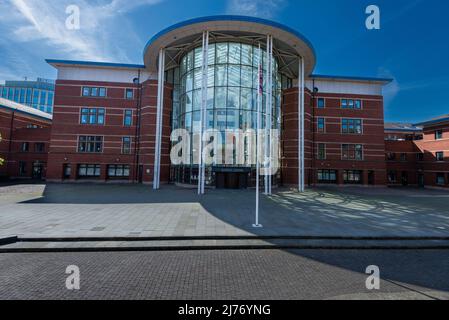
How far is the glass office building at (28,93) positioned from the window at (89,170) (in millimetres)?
81921

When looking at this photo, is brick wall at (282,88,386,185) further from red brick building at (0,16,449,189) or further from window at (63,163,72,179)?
window at (63,163,72,179)

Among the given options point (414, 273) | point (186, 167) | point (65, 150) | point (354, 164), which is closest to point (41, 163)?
point (65, 150)


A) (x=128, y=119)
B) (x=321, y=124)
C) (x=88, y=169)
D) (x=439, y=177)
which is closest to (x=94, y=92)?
(x=128, y=119)

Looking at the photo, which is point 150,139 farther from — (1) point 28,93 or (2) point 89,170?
(1) point 28,93

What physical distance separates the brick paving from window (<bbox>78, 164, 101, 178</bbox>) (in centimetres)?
2429

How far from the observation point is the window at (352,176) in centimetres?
2959

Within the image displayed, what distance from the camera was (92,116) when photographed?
91.9 feet

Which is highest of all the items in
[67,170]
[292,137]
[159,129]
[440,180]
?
[292,137]

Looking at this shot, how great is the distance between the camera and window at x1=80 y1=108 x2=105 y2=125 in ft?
91.6

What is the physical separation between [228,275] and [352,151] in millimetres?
30922

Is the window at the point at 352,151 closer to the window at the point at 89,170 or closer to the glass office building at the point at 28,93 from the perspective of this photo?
the window at the point at 89,170

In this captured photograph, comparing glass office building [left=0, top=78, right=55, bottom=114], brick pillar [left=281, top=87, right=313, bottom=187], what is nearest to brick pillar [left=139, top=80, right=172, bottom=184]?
brick pillar [left=281, top=87, right=313, bottom=187]

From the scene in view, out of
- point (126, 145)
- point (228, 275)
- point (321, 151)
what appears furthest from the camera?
point (321, 151)
